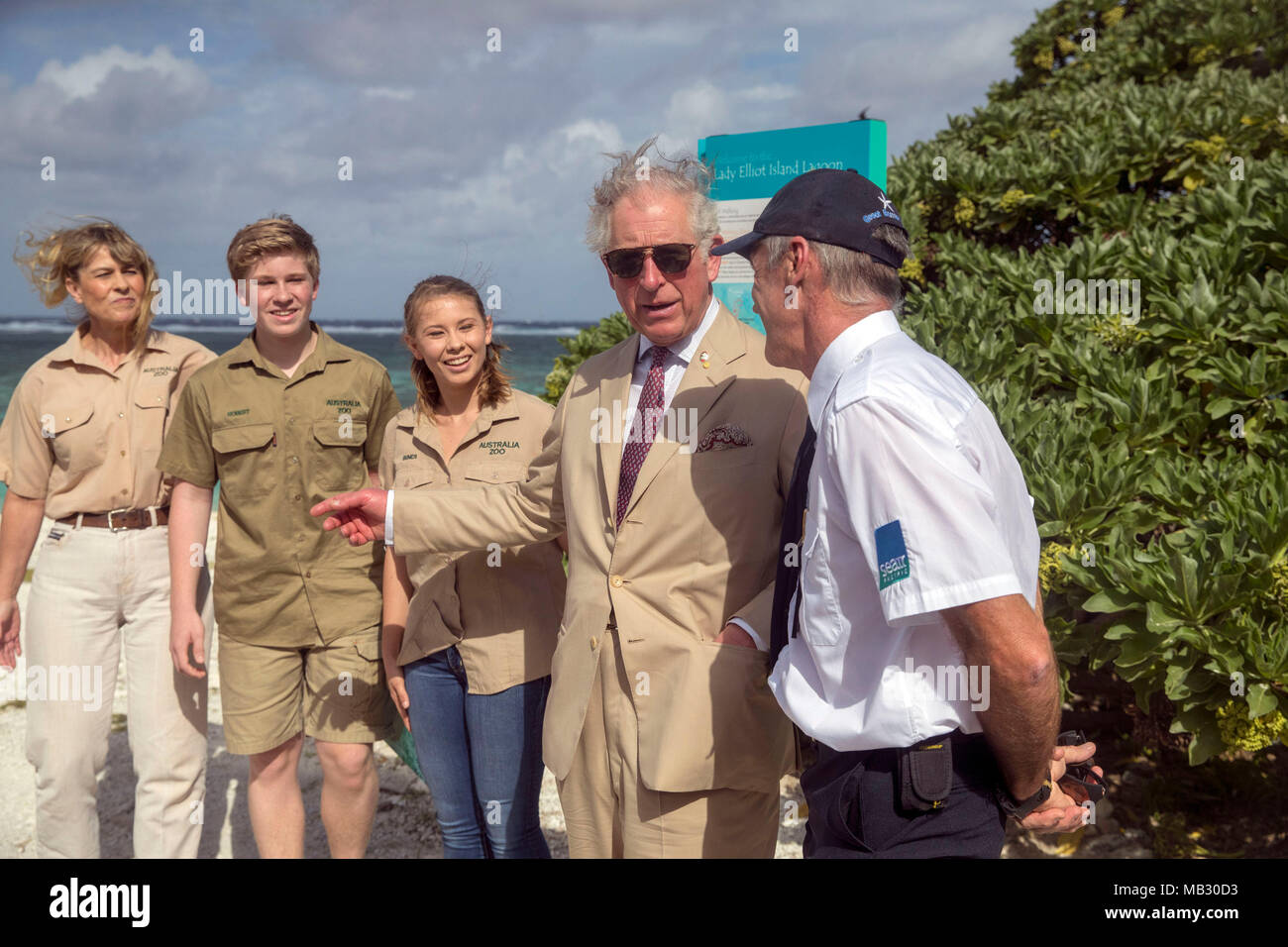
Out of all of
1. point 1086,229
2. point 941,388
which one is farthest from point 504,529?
point 1086,229

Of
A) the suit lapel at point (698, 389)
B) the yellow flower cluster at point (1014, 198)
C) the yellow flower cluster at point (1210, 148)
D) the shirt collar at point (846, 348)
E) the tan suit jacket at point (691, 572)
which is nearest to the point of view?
the shirt collar at point (846, 348)

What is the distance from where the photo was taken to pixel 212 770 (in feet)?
18.4

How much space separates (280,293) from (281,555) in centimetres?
94

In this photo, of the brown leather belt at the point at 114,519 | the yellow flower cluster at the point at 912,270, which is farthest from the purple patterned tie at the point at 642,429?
the yellow flower cluster at the point at 912,270

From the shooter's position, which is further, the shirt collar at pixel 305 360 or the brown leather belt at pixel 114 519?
the brown leather belt at pixel 114 519

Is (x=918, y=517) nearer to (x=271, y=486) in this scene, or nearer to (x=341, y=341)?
(x=271, y=486)

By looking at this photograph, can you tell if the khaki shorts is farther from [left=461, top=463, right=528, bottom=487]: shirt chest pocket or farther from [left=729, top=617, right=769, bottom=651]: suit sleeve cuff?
[left=729, top=617, right=769, bottom=651]: suit sleeve cuff

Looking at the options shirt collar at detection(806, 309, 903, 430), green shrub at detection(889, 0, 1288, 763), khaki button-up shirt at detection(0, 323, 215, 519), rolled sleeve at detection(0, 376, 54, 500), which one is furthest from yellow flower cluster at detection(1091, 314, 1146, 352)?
rolled sleeve at detection(0, 376, 54, 500)

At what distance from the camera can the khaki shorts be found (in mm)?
3566

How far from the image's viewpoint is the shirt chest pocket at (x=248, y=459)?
3537 millimetres

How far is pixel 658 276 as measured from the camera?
2650 mm

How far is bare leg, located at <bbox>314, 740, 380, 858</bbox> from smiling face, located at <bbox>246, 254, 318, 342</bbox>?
5.00ft

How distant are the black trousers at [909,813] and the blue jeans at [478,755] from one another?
1.51m

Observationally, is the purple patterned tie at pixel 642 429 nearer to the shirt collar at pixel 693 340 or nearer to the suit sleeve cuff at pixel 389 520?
the shirt collar at pixel 693 340
